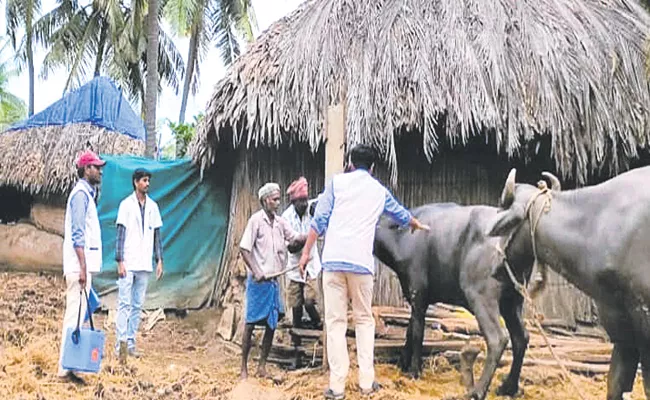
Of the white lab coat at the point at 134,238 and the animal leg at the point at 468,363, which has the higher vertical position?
the white lab coat at the point at 134,238

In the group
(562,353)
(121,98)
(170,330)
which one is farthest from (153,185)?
(562,353)

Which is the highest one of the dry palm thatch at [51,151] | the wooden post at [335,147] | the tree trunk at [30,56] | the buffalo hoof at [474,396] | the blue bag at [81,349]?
the tree trunk at [30,56]

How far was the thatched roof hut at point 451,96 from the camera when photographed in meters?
7.88

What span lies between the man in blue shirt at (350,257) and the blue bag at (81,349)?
188 centimetres

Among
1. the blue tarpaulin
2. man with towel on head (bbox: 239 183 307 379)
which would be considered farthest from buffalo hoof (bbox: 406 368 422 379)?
the blue tarpaulin

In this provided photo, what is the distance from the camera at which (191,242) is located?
10.5 meters

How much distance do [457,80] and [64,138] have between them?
345 inches

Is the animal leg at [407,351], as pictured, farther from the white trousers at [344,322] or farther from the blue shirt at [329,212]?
the blue shirt at [329,212]

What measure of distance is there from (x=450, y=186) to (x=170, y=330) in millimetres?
4028

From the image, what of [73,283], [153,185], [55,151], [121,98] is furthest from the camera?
[121,98]

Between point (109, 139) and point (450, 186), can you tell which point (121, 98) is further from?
point (450, 186)

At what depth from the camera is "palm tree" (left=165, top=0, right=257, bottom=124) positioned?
2328 centimetres

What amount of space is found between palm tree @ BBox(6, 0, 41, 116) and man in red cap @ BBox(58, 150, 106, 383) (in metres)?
18.7

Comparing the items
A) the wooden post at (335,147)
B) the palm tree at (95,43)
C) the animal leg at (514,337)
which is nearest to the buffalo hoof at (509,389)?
the animal leg at (514,337)
